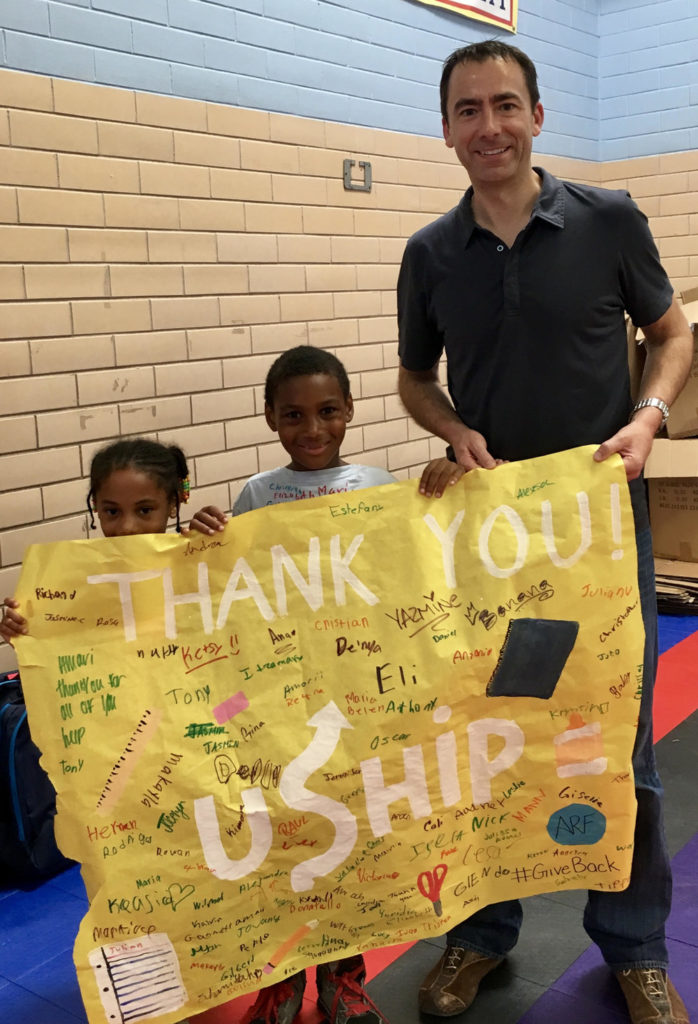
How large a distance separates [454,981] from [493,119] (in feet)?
5.78

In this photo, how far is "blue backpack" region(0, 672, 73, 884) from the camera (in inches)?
106

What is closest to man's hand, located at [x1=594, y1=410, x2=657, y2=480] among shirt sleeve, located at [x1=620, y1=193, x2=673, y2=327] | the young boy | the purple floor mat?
shirt sleeve, located at [x1=620, y1=193, x2=673, y2=327]

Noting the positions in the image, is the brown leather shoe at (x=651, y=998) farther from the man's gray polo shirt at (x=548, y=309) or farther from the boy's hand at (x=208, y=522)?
the boy's hand at (x=208, y=522)

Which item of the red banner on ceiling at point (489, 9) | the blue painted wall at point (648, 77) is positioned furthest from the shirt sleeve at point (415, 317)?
the blue painted wall at point (648, 77)

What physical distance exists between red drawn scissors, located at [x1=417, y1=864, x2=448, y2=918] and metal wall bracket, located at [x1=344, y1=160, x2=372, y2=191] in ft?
10.7

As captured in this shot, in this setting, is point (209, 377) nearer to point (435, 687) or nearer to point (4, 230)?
point (4, 230)

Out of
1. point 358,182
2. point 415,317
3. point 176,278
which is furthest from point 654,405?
point 358,182

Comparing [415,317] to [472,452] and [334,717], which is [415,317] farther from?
[334,717]

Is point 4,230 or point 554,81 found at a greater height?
point 554,81

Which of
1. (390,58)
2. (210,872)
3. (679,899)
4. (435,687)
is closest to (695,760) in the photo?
(679,899)

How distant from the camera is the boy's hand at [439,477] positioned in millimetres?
1835

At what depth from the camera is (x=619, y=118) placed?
6207mm

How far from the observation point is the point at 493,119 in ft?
5.86

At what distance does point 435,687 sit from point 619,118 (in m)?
5.50
